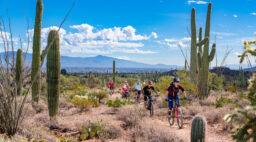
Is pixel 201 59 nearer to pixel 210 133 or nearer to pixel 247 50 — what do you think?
pixel 210 133

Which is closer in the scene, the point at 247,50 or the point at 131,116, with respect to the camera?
the point at 247,50

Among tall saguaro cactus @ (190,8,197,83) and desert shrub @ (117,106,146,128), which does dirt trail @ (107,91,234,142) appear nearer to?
desert shrub @ (117,106,146,128)

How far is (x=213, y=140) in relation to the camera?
7.12 metres

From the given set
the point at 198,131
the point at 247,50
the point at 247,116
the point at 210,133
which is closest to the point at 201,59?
the point at 210,133

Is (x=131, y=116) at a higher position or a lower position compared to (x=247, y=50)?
lower

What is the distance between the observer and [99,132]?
7.40m

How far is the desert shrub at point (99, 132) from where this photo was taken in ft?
23.4

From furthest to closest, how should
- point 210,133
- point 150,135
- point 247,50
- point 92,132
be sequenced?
point 210,133, point 92,132, point 150,135, point 247,50

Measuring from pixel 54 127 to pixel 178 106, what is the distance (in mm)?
4641

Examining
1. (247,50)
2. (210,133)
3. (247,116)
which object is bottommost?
(210,133)

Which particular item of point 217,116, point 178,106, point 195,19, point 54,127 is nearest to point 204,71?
point 195,19

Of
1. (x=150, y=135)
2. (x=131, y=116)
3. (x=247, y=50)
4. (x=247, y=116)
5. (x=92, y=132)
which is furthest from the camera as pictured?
(x=131, y=116)

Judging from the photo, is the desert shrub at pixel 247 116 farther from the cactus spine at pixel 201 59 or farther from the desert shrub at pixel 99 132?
the cactus spine at pixel 201 59

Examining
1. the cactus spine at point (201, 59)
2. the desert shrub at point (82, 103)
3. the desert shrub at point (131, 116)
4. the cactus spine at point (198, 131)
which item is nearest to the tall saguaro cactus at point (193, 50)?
the cactus spine at point (201, 59)
